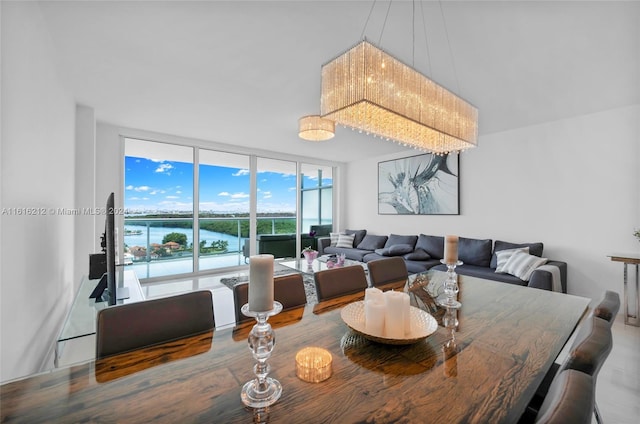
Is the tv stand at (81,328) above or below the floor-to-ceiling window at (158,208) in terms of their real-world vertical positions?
below

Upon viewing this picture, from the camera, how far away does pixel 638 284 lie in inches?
123

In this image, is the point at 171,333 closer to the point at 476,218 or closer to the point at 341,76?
the point at 341,76

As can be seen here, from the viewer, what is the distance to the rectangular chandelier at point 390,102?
1563mm

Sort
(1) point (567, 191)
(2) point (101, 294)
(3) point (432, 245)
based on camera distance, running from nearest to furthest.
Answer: (2) point (101, 294) → (1) point (567, 191) → (3) point (432, 245)

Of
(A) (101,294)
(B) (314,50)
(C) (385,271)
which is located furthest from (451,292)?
(A) (101,294)

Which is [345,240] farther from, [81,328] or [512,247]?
[81,328]

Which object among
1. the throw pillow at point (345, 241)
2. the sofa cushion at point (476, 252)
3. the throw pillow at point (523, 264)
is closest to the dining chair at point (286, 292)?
the throw pillow at point (523, 264)

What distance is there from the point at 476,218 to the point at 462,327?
12.4ft

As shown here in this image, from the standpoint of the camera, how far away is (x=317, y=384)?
0.85m

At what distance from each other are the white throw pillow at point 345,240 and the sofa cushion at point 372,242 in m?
0.20

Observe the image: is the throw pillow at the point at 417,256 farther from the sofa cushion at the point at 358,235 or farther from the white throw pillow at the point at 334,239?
the white throw pillow at the point at 334,239

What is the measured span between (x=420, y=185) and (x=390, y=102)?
388 centimetres

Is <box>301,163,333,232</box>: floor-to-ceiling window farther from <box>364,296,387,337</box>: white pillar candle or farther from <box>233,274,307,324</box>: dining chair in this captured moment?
<box>364,296,387,337</box>: white pillar candle

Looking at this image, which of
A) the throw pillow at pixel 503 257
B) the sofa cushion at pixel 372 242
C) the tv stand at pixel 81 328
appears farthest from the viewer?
the sofa cushion at pixel 372 242
